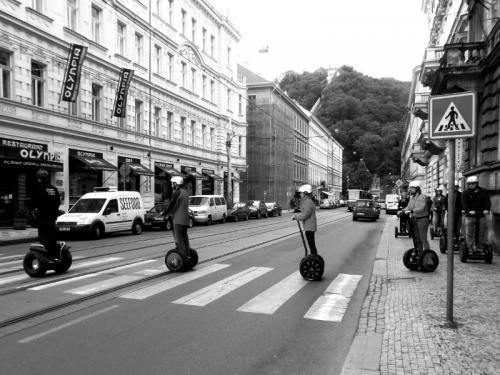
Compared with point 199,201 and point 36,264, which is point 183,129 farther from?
point 36,264

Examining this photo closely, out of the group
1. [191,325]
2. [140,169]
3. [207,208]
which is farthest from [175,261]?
[140,169]

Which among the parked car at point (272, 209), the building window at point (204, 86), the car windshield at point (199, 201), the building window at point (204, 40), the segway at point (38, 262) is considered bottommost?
the parked car at point (272, 209)

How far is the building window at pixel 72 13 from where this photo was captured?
952 inches

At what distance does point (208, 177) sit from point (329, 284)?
3301 cm

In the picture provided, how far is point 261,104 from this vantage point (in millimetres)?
57688

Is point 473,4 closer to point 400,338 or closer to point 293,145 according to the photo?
point 400,338

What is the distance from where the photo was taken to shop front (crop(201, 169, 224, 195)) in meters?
40.7

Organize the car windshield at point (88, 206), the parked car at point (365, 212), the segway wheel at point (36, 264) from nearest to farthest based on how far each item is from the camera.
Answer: the segway wheel at point (36, 264)
the car windshield at point (88, 206)
the parked car at point (365, 212)

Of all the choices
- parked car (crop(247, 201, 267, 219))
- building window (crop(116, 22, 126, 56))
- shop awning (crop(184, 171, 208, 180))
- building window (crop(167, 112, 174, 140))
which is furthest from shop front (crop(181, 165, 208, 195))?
building window (crop(116, 22, 126, 56))

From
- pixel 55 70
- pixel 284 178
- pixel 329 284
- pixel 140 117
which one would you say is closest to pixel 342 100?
pixel 284 178

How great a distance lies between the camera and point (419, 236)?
9.60m

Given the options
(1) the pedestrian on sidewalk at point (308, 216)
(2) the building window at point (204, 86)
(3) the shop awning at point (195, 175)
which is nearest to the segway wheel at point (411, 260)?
(1) the pedestrian on sidewalk at point (308, 216)

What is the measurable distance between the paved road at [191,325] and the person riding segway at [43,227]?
56cm

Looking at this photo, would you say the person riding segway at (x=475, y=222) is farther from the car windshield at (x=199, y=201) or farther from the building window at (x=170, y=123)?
the building window at (x=170, y=123)
